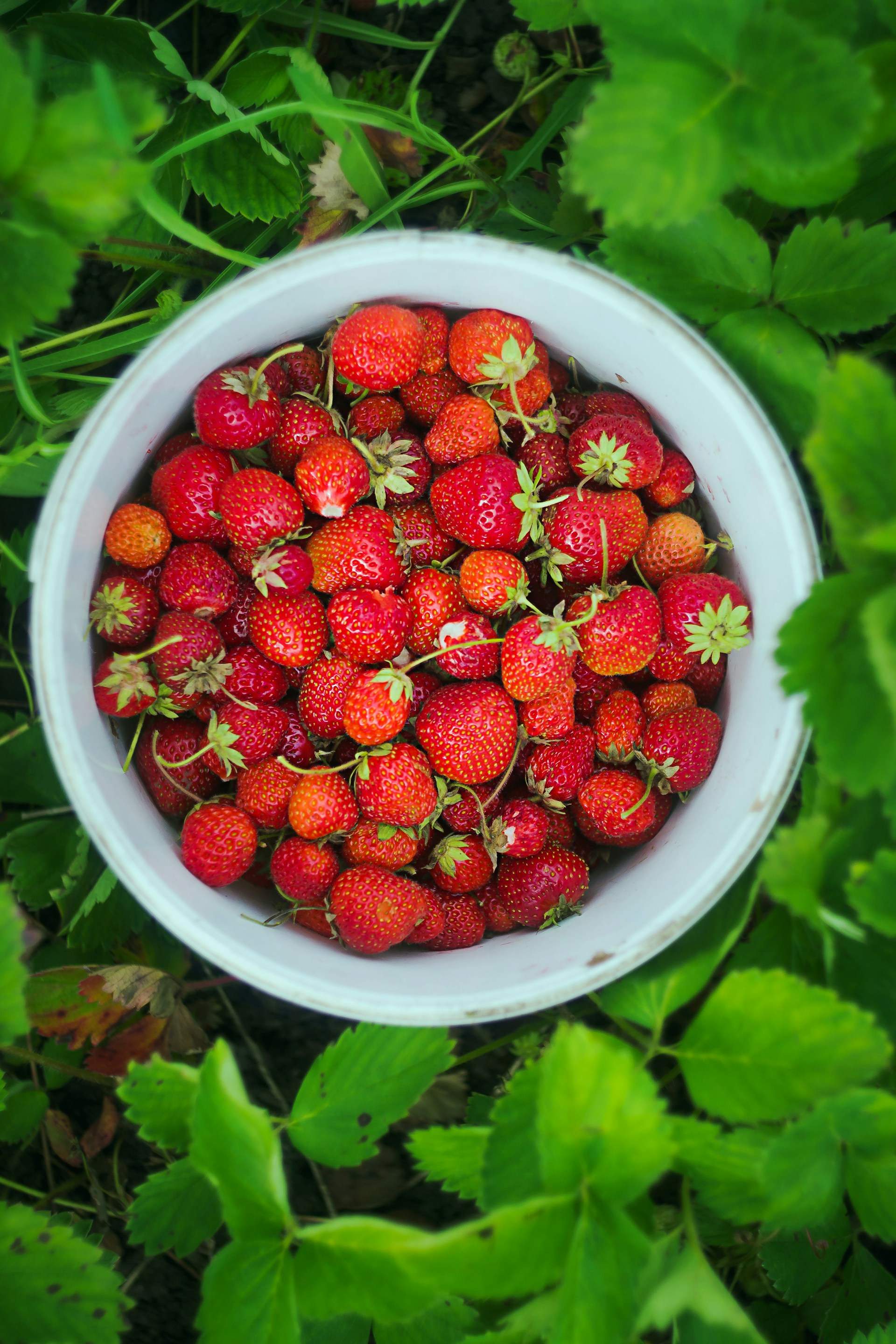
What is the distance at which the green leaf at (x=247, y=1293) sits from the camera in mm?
826

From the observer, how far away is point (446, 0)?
51.0 inches

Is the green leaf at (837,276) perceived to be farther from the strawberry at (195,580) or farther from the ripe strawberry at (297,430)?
the strawberry at (195,580)

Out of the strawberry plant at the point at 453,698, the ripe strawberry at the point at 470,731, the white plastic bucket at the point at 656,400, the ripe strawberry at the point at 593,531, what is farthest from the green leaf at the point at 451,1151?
the ripe strawberry at the point at 593,531

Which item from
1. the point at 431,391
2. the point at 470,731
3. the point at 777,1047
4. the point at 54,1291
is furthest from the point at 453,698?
the point at 54,1291

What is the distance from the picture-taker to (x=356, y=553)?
3.26 feet

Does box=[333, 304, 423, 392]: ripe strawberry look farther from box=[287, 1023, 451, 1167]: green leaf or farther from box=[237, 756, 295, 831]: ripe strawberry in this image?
box=[287, 1023, 451, 1167]: green leaf

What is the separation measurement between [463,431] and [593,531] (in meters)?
0.18

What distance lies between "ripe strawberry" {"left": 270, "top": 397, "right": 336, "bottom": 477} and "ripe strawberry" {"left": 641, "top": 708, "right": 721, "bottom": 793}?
49 cm

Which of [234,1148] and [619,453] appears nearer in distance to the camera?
[234,1148]

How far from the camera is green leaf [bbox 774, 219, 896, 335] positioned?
913 millimetres

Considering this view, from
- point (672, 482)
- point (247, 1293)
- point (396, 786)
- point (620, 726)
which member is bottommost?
point (247, 1293)

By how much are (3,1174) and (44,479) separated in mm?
1013

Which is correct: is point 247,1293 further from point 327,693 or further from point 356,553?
point 356,553

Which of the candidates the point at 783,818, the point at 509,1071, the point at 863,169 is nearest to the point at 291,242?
the point at 863,169
